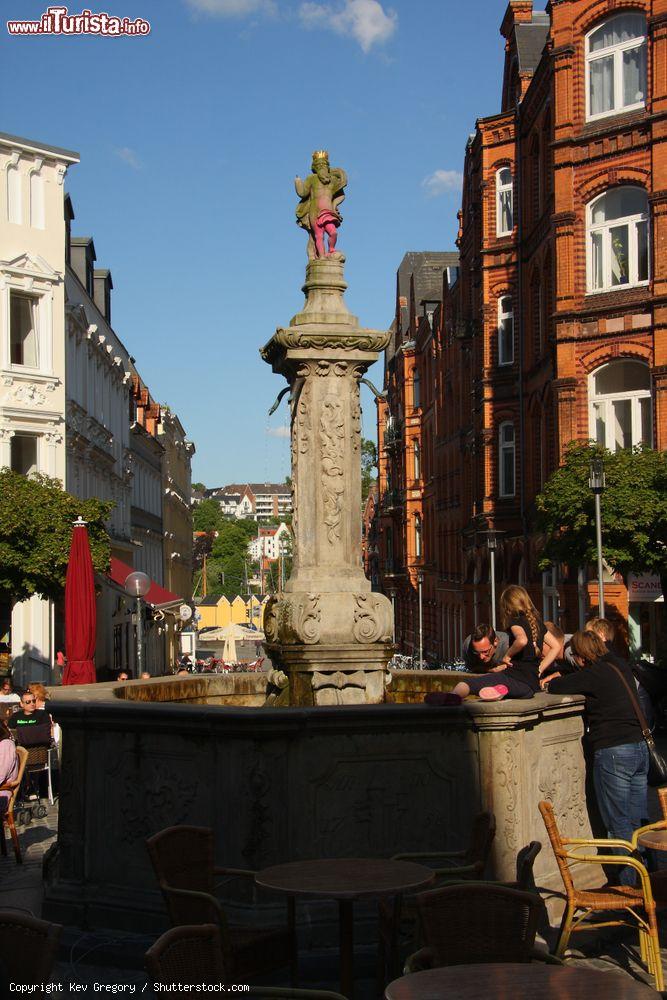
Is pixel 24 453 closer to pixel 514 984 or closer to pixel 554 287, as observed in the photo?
pixel 554 287

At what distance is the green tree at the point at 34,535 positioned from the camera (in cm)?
2662

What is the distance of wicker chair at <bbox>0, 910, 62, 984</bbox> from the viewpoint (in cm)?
472

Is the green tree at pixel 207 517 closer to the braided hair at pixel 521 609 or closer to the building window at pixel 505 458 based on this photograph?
the building window at pixel 505 458

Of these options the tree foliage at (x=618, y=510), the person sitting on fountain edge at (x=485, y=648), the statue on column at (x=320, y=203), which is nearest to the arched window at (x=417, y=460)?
the tree foliage at (x=618, y=510)

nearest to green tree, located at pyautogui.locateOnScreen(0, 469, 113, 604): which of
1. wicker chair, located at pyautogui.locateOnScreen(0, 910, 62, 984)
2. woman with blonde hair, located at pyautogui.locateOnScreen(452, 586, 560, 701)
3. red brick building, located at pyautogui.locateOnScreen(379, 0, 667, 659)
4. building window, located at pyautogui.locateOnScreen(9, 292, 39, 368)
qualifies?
building window, located at pyautogui.locateOnScreen(9, 292, 39, 368)

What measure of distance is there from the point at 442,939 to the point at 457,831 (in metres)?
2.76

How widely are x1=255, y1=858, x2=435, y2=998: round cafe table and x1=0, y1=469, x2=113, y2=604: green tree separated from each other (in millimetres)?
20760

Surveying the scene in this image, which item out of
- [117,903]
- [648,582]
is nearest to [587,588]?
[648,582]

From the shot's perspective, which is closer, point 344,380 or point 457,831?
point 457,831

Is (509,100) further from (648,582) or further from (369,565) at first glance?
(369,565)

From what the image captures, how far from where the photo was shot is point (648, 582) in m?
28.1

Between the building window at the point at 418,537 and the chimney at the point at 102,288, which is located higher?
the chimney at the point at 102,288

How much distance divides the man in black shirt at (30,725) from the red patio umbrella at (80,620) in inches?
38.6

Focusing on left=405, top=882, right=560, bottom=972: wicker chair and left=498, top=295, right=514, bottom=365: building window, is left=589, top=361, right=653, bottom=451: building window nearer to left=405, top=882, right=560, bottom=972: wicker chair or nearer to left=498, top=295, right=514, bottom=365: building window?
left=498, top=295, right=514, bottom=365: building window
